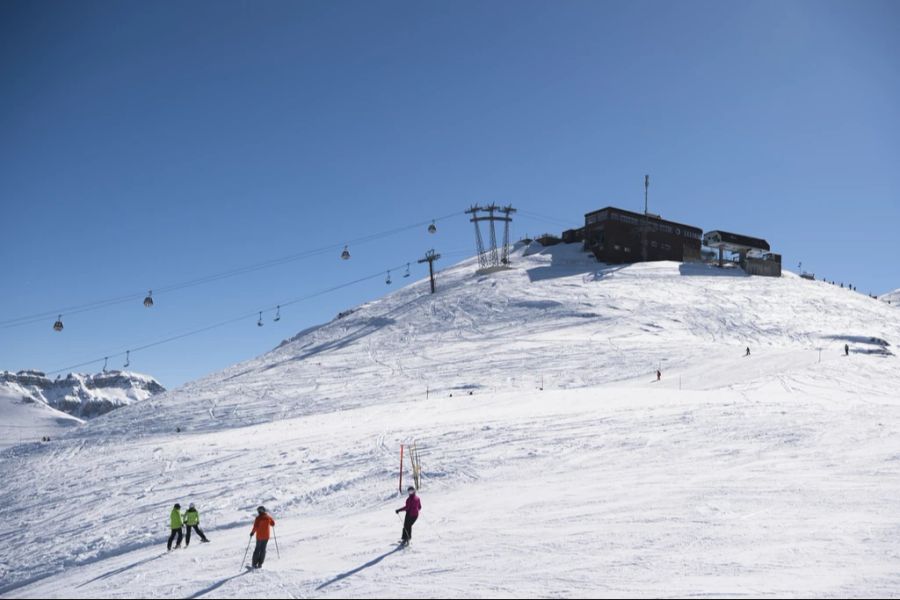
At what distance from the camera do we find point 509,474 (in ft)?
58.9

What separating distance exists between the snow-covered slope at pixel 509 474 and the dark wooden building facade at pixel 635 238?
95.9 feet

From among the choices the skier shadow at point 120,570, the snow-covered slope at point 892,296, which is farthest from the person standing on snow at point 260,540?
the snow-covered slope at point 892,296

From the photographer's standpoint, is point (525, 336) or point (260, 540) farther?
point (525, 336)

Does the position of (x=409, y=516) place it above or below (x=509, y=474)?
above

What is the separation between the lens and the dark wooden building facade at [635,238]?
7788 centimetres

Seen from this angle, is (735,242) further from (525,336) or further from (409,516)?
(409,516)

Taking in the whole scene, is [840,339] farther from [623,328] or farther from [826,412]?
[826,412]

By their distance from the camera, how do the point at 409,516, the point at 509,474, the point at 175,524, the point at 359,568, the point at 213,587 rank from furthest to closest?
the point at 509,474
the point at 175,524
the point at 409,516
the point at 359,568
the point at 213,587

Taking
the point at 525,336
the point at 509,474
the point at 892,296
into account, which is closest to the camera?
the point at 509,474

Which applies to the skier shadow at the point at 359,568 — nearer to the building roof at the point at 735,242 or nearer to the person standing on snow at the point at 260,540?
the person standing on snow at the point at 260,540

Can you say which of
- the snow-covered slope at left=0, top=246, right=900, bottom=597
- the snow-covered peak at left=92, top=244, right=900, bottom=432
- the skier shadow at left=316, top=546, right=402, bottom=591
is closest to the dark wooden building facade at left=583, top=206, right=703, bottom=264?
the snow-covered peak at left=92, top=244, right=900, bottom=432

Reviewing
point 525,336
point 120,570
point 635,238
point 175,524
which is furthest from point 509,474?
point 635,238

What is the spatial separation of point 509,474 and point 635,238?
66.9m

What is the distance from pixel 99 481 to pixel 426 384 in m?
19.6
